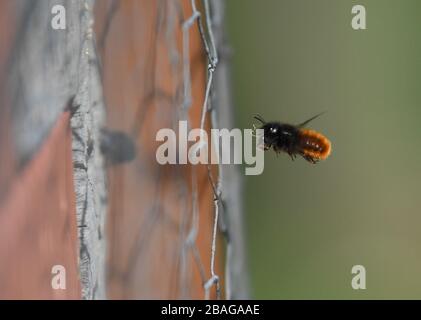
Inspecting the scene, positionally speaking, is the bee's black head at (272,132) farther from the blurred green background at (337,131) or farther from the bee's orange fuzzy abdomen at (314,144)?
the blurred green background at (337,131)

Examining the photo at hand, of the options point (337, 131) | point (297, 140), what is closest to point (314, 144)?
point (297, 140)

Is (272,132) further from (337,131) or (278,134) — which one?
(337,131)

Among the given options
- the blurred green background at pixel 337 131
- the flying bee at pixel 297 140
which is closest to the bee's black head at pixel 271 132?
the flying bee at pixel 297 140

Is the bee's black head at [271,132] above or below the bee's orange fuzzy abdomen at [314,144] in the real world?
above

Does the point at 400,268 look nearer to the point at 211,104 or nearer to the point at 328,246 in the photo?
the point at 328,246

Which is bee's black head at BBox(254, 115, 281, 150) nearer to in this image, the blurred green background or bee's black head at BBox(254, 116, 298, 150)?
bee's black head at BBox(254, 116, 298, 150)

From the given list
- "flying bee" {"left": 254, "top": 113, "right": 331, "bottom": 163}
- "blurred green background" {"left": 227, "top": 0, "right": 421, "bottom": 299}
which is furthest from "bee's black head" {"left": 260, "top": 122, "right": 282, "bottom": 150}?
"blurred green background" {"left": 227, "top": 0, "right": 421, "bottom": 299}
